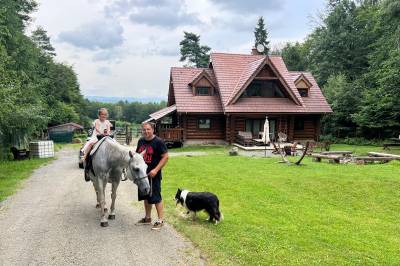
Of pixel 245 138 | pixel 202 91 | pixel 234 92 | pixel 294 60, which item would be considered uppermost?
pixel 294 60

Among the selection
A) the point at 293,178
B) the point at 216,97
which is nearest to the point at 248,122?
the point at 216,97

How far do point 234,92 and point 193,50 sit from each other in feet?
135

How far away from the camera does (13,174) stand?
614 inches

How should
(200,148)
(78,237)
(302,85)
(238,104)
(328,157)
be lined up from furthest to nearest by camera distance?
(302,85)
(238,104)
(200,148)
(328,157)
(78,237)

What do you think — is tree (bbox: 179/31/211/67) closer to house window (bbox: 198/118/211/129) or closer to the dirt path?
house window (bbox: 198/118/211/129)

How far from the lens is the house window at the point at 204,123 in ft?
98.4

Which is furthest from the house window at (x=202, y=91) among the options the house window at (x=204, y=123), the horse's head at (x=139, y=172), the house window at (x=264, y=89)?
the horse's head at (x=139, y=172)

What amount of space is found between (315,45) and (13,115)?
131ft

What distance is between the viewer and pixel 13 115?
19.1 metres

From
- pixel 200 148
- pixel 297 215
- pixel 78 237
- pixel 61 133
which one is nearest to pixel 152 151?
pixel 78 237

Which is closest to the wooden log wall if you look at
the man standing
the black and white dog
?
the black and white dog

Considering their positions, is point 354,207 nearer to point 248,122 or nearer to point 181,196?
point 181,196

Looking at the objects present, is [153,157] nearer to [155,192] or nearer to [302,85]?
[155,192]

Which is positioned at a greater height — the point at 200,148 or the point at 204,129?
the point at 204,129
